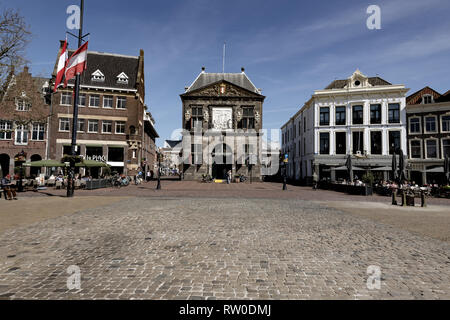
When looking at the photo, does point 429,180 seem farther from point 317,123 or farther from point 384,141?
point 317,123

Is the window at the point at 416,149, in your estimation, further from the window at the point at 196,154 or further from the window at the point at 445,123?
A: the window at the point at 196,154

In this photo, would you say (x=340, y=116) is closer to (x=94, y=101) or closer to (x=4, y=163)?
(x=94, y=101)

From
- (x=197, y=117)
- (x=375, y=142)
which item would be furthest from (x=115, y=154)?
(x=375, y=142)

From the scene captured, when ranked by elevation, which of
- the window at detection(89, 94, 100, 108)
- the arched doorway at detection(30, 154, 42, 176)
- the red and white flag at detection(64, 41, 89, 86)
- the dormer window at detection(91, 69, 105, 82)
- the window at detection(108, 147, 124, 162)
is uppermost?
the dormer window at detection(91, 69, 105, 82)

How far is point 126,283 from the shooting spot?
359cm

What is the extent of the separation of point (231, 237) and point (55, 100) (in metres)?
35.6

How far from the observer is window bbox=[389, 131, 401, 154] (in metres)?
30.9

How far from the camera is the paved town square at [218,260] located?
3.39 meters

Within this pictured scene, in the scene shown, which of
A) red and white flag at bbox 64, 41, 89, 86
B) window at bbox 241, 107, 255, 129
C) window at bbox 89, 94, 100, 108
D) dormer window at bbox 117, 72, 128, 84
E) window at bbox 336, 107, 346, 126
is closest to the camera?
red and white flag at bbox 64, 41, 89, 86

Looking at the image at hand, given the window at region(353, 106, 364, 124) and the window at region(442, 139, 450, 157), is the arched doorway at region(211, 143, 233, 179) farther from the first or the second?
the window at region(442, 139, 450, 157)

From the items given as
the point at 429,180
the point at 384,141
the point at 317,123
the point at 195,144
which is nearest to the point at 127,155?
the point at 195,144

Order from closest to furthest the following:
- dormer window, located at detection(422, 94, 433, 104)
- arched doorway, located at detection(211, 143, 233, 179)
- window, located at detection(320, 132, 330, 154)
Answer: dormer window, located at detection(422, 94, 433, 104) → window, located at detection(320, 132, 330, 154) → arched doorway, located at detection(211, 143, 233, 179)

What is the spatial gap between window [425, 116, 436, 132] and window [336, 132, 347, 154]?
9.34 m

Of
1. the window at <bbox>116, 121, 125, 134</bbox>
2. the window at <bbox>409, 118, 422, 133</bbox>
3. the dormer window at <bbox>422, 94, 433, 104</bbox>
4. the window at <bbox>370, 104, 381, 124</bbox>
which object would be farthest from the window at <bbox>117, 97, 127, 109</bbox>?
the dormer window at <bbox>422, 94, 433, 104</bbox>
